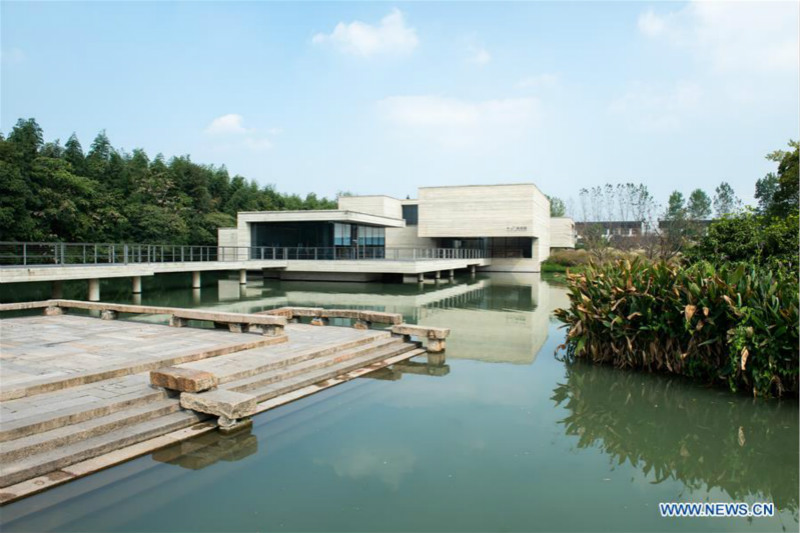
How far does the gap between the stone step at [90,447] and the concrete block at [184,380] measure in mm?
282

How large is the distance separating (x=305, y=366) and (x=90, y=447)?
324 cm

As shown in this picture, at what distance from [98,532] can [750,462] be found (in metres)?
5.78

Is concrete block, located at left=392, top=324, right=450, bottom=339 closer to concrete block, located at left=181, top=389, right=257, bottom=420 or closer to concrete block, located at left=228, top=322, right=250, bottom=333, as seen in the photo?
Result: concrete block, located at left=228, top=322, right=250, bottom=333

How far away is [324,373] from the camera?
780 centimetres

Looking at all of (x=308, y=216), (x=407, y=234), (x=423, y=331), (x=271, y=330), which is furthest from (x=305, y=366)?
(x=407, y=234)

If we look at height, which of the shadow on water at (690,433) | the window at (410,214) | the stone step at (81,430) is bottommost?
the shadow on water at (690,433)

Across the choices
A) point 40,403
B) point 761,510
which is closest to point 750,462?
point 761,510

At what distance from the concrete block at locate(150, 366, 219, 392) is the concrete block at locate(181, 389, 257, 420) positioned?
8 cm

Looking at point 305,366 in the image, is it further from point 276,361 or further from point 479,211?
point 479,211

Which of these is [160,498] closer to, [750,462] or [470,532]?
[470,532]

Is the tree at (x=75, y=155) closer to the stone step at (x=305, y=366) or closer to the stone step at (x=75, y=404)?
the stone step at (x=305, y=366)

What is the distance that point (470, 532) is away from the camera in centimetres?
395

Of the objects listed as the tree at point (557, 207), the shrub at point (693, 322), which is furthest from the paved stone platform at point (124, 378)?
the tree at point (557, 207)

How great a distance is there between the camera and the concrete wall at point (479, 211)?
3916 cm
